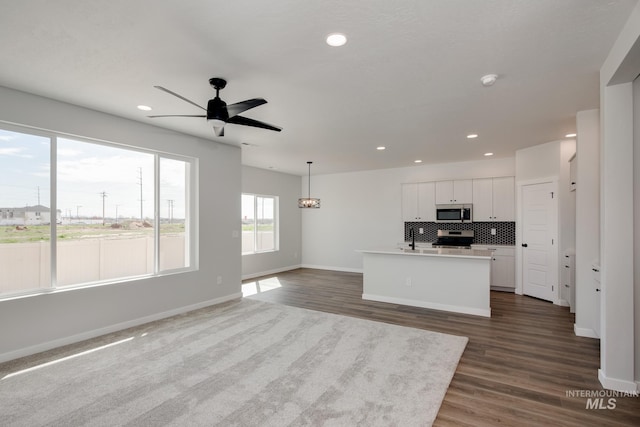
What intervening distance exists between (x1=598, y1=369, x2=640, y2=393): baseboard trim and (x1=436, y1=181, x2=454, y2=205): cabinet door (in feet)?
15.2

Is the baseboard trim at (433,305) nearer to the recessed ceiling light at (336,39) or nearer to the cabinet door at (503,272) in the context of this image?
the cabinet door at (503,272)

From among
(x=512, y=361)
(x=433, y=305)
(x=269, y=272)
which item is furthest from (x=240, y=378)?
(x=269, y=272)

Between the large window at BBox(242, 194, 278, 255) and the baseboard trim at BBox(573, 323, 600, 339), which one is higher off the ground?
the large window at BBox(242, 194, 278, 255)

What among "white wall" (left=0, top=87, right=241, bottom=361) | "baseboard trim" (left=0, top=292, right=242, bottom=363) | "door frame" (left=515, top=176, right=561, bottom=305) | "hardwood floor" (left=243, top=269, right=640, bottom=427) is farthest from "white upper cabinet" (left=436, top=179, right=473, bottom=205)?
"baseboard trim" (left=0, top=292, right=242, bottom=363)

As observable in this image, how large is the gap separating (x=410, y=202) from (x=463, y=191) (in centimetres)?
119

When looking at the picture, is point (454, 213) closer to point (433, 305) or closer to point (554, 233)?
point (554, 233)

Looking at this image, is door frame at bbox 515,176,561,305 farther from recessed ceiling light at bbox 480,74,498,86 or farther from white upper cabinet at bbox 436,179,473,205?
recessed ceiling light at bbox 480,74,498,86

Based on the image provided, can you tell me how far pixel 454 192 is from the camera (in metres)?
6.84

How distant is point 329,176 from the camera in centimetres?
883

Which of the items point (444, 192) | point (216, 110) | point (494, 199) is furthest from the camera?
point (444, 192)

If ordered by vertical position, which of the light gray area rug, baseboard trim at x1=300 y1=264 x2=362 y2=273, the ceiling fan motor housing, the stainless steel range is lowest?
baseboard trim at x1=300 y1=264 x2=362 y2=273

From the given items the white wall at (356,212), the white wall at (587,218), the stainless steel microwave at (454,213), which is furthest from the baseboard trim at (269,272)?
the white wall at (587,218)

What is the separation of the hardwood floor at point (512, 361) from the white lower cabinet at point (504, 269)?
1.19 feet

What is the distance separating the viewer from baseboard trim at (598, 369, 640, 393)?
248 cm
